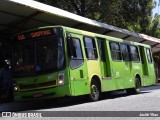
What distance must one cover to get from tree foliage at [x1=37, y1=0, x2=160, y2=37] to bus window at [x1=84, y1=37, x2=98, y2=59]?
1156 centimetres

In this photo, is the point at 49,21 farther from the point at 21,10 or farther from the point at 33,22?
the point at 21,10

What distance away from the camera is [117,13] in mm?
28812

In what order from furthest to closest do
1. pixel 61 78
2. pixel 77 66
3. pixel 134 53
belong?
pixel 134 53, pixel 77 66, pixel 61 78

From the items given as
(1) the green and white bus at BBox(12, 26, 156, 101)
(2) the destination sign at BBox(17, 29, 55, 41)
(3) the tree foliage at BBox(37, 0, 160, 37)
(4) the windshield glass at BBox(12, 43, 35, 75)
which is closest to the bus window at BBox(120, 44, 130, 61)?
(1) the green and white bus at BBox(12, 26, 156, 101)

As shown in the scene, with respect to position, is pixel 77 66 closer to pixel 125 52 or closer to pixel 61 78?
pixel 61 78

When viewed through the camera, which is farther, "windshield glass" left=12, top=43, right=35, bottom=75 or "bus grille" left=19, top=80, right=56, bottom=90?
"windshield glass" left=12, top=43, right=35, bottom=75

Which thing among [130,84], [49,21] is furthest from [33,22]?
[130,84]

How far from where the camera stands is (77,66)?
1360 centimetres

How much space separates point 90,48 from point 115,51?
2750mm

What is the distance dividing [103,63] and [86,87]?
2.38 meters

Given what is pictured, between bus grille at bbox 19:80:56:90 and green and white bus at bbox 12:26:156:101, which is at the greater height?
green and white bus at bbox 12:26:156:101

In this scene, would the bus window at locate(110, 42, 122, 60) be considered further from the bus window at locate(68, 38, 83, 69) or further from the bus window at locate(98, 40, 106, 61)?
the bus window at locate(68, 38, 83, 69)

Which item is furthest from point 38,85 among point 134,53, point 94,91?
point 134,53

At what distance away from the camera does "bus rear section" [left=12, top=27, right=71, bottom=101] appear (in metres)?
12.8
